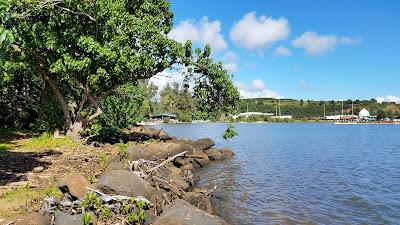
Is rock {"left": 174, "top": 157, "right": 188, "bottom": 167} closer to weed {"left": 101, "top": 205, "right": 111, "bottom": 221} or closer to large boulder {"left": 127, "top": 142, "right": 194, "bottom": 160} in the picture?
large boulder {"left": 127, "top": 142, "right": 194, "bottom": 160}

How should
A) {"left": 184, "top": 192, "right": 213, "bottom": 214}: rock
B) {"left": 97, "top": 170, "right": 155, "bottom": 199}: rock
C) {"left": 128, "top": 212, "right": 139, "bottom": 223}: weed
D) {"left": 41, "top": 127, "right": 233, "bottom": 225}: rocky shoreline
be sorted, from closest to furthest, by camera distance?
1. {"left": 41, "top": 127, "right": 233, "bottom": 225}: rocky shoreline
2. {"left": 128, "top": 212, "right": 139, "bottom": 223}: weed
3. {"left": 97, "top": 170, "right": 155, "bottom": 199}: rock
4. {"left": 184, "top": 192, "right": 213, "bottom": 214}: rock

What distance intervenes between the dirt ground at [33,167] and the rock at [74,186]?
501 millimetres

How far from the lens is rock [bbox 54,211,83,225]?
10664mm

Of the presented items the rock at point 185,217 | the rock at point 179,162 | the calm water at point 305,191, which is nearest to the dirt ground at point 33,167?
the rock at point 185,217

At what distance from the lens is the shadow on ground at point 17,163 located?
1584 cm

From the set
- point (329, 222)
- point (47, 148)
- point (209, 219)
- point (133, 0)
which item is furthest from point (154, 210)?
point (133, 0)

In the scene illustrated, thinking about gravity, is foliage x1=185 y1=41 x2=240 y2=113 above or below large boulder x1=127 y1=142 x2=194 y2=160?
above

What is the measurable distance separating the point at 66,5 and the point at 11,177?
39.5ft

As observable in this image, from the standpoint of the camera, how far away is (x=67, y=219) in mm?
10789

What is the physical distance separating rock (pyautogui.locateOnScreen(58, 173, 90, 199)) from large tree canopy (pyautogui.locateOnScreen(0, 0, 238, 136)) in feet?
33.0

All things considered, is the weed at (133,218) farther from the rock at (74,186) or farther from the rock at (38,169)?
the rock at (38,169)

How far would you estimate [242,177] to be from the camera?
2720 centimetres

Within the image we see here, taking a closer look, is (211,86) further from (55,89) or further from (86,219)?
(86,219)

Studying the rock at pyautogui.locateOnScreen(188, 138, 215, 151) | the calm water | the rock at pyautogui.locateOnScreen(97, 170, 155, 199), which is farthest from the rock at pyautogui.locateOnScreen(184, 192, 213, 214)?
the rock at pyautogui.locateOnScreen(188, 138, 215, 151)
